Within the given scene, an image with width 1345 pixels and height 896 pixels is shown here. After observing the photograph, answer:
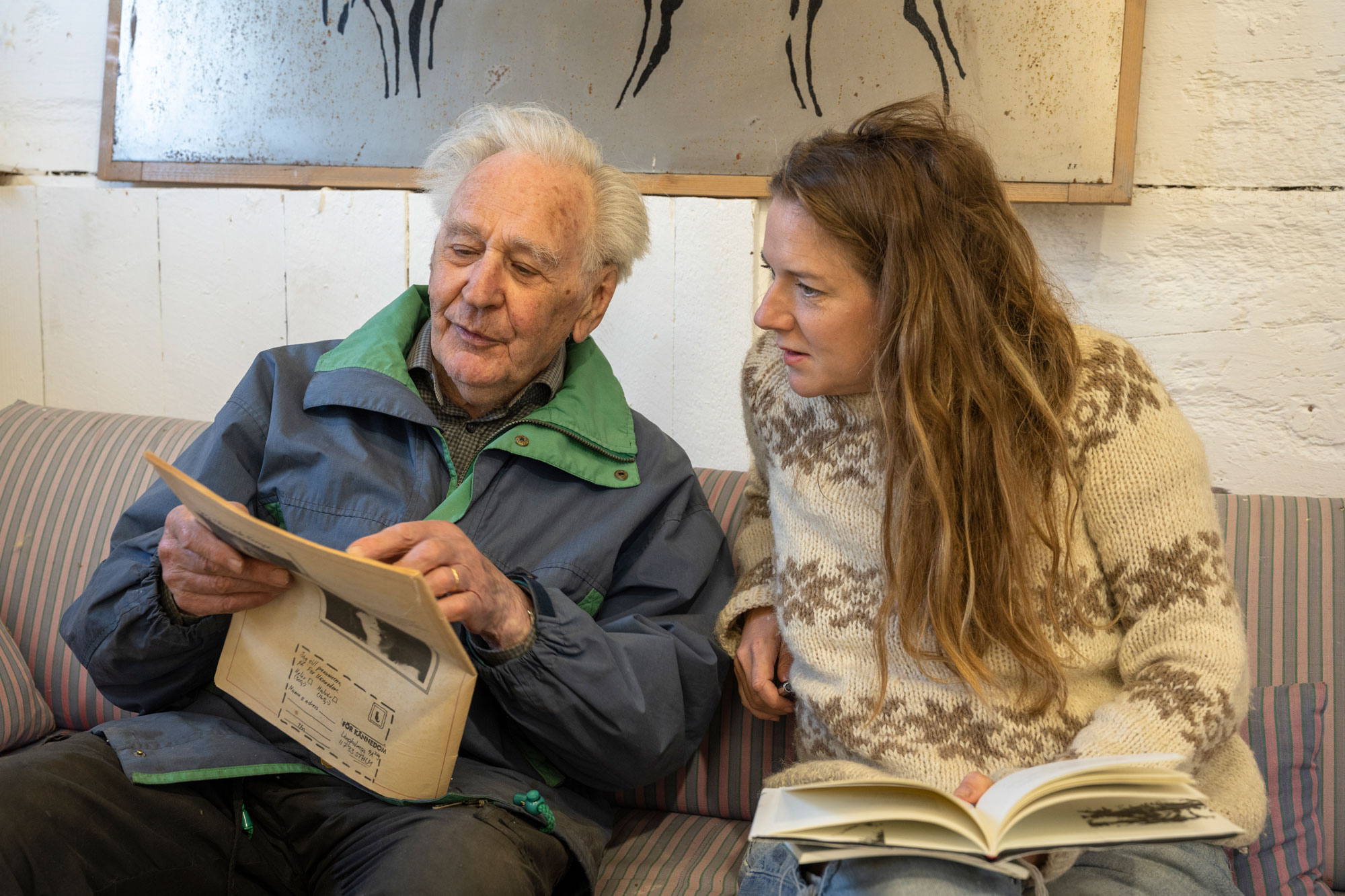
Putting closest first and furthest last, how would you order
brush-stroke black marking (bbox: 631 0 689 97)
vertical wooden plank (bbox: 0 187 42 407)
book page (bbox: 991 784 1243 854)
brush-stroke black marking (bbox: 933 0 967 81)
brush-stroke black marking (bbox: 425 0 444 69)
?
book page (bbox: 991 784 1243 854) → brush-stroke black marking (bbox: 933 0 967 81) → brush-stroke black marking (bbox: 631 0 689 97) → brush-stroke black marking (bbox: 425 0 444 69) → vertical wooden plank (bbox: 0 187 42 407)

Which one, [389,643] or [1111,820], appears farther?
[389,643]

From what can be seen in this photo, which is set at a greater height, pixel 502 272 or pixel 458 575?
pixel 502 272

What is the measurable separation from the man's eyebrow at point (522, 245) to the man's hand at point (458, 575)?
1.66ft

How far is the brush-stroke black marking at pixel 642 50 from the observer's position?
1967 mm

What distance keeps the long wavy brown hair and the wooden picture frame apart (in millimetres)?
638

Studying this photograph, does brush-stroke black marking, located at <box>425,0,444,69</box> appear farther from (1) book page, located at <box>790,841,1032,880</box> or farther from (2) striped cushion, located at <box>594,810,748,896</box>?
(1) book page, located at <box>790,841,1032,880</box>

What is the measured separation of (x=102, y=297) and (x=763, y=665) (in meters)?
1.83

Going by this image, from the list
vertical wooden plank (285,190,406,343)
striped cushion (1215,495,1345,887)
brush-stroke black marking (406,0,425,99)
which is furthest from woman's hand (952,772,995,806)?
brush-stroke black marking (406,0,425,99)

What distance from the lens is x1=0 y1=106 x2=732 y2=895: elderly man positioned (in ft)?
3.87

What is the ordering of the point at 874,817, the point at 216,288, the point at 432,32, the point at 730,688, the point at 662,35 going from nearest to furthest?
the point at 874,817 < the point at 730,688 < the point at 662,35 < the point at 432,32 < the point at 216,288

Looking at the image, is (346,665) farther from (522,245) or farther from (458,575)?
(522,245)

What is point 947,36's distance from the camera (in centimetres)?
184

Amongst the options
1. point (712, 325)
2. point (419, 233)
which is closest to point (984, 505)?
point (712, 325)

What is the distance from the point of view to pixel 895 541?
1202mm
